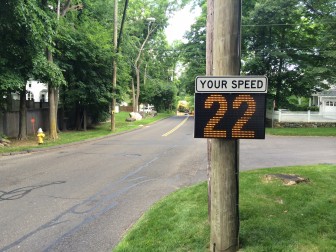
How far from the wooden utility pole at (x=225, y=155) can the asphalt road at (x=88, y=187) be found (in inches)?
70.8

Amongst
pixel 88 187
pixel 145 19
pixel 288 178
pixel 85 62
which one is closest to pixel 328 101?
pixel 145 19

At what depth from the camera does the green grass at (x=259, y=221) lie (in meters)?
4.03

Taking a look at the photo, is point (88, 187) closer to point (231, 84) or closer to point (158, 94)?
point (231, 84)

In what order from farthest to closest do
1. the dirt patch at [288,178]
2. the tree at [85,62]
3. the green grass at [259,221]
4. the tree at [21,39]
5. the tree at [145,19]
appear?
the tree at [145,19] < the tree at [85,62] < the tree at [21,39] < the dirt patch at [288,178] < the green grass at [259,221]

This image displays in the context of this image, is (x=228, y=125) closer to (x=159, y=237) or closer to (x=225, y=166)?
(x=225, y=166)

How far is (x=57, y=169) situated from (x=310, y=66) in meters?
23.7

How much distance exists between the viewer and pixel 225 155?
12.2ft

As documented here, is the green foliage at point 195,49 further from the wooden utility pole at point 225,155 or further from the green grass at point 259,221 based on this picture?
the wooden utility pole at point 225,155

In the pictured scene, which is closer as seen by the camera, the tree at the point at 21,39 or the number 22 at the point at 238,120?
the number 22 at the point at 238,120

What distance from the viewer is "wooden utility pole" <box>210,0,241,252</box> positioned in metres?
3.72

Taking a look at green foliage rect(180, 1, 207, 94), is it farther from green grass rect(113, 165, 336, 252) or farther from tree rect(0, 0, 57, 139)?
green grass rect(113, 165, 336, 252)

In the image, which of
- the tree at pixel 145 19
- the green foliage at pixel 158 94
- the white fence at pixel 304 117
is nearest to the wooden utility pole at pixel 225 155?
the white fence at pixel 304 117

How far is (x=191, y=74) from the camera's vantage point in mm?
39812

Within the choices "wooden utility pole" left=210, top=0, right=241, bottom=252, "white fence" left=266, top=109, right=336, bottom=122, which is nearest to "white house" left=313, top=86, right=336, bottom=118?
"white fence" left=266, top=109, right=336, bottom=122
